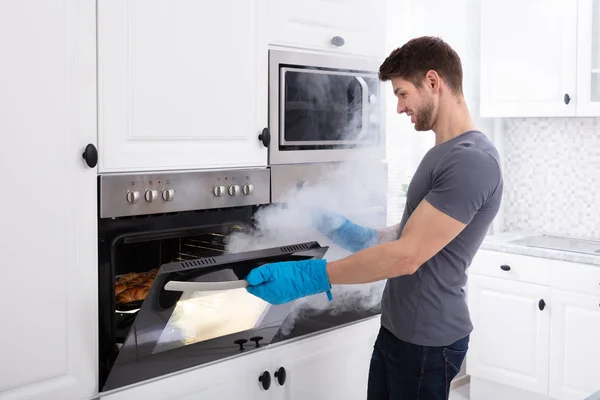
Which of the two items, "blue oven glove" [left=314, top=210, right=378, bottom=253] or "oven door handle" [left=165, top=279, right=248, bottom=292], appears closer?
"oven door handle" [left=165, top=279, right=248, bottom=292]

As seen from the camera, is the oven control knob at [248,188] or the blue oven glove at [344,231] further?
the blue oven glove at [344,231]

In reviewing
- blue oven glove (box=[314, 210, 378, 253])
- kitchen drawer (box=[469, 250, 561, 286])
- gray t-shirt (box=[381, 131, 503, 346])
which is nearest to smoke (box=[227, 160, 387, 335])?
blue oven glove (box=[314, 210, 378, 253])

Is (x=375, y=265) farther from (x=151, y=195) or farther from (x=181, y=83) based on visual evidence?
(x=181, y=83)

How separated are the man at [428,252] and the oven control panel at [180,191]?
30 cm

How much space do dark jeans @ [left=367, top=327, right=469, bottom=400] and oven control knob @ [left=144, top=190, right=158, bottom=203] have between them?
0.76m

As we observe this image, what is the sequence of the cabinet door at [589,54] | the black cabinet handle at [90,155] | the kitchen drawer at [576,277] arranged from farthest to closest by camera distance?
the cabinet door at [589,54] < the kitchen drawer at [576,277] < the black cabinet handle at [90,155]

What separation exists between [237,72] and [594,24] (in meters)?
1.87

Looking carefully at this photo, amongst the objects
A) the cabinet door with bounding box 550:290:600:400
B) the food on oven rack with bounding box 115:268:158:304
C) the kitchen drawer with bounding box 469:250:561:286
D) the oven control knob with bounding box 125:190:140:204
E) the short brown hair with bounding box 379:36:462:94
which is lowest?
the cabinet door with bounding box 550:290:600:400

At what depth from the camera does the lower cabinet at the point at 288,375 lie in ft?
6.28

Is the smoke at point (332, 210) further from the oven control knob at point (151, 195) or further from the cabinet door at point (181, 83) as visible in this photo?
the oven control knob at point (151, 195)

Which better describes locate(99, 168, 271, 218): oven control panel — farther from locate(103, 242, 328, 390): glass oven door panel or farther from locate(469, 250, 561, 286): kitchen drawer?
locate(469, 250, 561, 286): kitchen drawer

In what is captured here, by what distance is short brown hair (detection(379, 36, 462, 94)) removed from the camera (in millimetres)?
1827

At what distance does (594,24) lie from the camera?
3051mm

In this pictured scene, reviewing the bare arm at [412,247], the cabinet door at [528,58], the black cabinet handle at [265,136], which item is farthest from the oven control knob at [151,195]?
the cabinet door at [528,58]
